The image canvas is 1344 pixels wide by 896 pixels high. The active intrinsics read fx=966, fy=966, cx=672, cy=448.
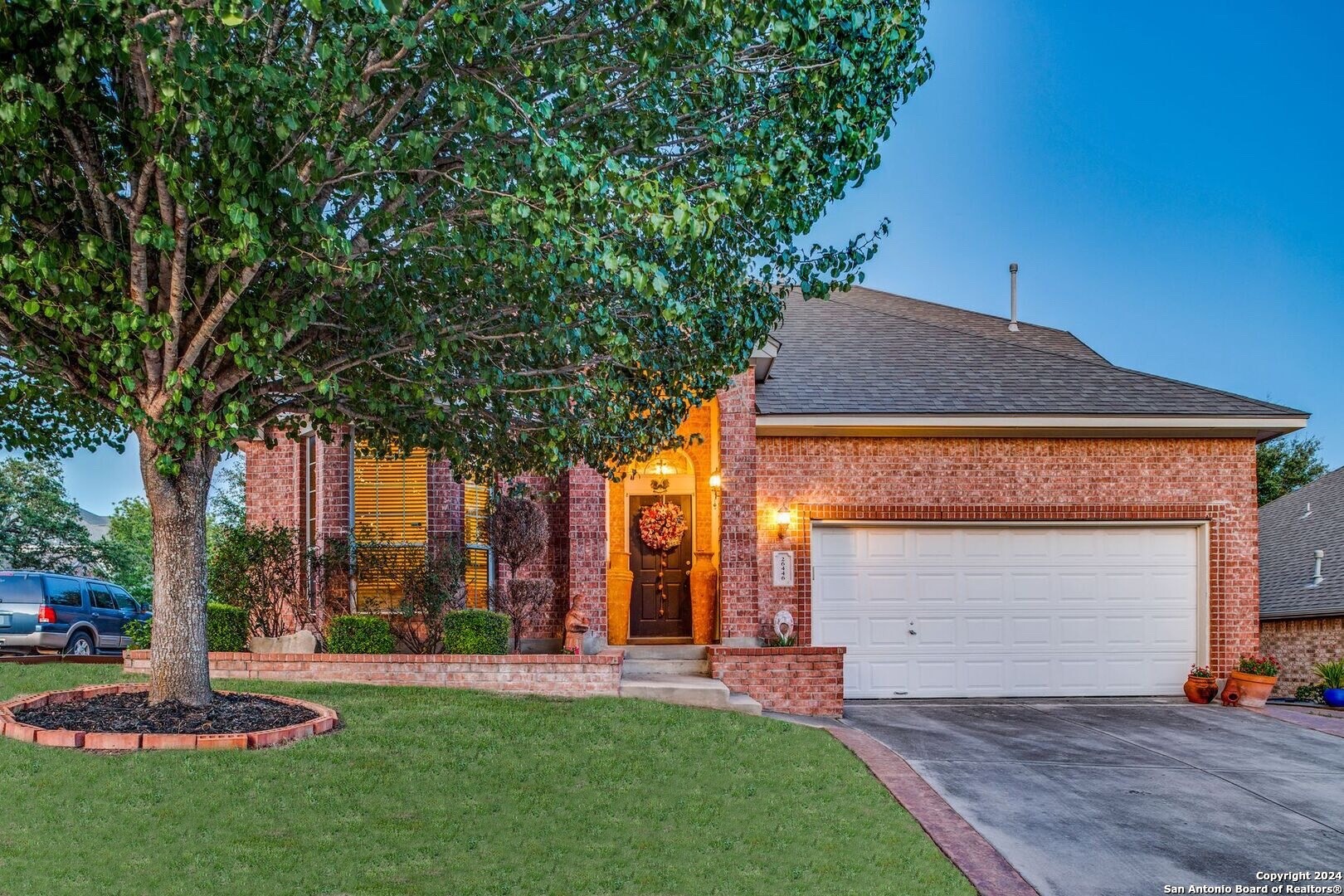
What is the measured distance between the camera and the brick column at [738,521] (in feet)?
39.0

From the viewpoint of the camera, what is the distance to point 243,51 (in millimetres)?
5930

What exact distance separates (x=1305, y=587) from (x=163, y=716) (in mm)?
16898

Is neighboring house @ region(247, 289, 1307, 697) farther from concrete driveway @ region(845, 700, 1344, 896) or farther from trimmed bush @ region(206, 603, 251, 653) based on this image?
trimmed bush @ region(206, 603, 251, 653)

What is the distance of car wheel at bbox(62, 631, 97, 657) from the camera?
16.5 meters

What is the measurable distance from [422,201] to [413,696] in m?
4.60

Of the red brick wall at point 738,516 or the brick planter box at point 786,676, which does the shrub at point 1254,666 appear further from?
the red brick wall at point 738,516

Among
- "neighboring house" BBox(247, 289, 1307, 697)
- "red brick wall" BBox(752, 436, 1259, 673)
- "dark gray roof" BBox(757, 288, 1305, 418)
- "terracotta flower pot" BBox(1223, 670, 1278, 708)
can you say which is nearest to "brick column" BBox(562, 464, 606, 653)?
"neighboring house" BBox(247, 289, 1307, 697)

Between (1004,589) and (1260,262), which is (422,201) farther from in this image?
(1260,262)

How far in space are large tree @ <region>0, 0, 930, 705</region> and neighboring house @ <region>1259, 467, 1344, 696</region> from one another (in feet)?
39.3

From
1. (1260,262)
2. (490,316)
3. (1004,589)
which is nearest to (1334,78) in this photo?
(1260,262)

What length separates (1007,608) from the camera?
12.9 meters

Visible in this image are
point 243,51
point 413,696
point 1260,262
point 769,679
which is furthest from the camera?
point 1260,262

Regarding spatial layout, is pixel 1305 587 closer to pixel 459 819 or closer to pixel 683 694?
→ pixel 683 694

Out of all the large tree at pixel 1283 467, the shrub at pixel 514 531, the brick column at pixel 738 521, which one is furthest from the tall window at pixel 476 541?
the large tree at pixel 1283 467
